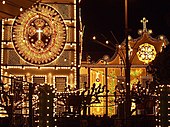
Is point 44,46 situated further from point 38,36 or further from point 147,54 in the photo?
point 147,54

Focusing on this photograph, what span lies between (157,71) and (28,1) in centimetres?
2130

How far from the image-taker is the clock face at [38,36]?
1345 inches

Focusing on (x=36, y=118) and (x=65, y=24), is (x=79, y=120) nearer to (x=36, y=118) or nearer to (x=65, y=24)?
(x=36, y=118)

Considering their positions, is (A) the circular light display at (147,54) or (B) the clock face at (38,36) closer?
(B) the clock face at (38,36)

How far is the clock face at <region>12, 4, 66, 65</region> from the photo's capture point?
34.2 m

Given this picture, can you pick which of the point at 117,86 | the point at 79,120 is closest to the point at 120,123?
the point at 79,120

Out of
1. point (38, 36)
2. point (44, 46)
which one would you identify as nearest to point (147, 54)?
point (44, 46)

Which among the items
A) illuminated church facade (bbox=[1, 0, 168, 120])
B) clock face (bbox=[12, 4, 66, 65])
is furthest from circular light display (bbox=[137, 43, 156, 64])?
clock face (bbox=[12, 4, 66, 65])

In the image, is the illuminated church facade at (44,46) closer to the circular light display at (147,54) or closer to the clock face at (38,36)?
the clock face at (38,36)

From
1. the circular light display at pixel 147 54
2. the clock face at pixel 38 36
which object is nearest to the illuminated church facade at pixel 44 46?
the clock face at pixel 38 36

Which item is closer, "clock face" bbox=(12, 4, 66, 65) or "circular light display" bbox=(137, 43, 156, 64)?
"clock face" bbox=(12, 4, 66, 65)

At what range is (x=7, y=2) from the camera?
1324 centimetres

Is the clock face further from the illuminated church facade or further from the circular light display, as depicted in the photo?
the circular light display

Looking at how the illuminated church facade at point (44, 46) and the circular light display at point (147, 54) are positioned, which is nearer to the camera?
the illuminated church facade at point (44, 46)
